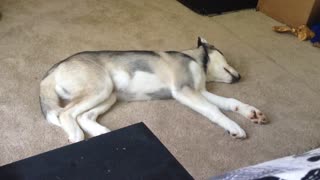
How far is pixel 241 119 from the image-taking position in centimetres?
183

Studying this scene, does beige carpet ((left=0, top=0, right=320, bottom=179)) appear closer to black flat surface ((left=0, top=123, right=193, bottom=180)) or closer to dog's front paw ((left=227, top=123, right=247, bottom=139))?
dog's front paw ((left=227, top=123, right=247, bottom=139))

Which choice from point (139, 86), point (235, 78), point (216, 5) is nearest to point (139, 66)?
point (139, 86)

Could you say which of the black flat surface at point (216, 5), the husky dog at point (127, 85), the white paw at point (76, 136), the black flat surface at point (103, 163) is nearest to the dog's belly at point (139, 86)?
the husky dog at point (127, 85)

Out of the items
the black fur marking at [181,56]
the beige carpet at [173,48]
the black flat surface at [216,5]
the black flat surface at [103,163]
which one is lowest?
the beige carpet at [173,48]

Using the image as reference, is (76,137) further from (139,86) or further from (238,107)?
(238,107)

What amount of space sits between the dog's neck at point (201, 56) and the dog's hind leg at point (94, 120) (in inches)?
18.3

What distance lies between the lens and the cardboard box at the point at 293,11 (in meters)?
2.74

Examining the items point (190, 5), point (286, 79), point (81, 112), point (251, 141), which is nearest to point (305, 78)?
point (286, 79)

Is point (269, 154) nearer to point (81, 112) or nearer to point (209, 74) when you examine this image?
point (209, 74)

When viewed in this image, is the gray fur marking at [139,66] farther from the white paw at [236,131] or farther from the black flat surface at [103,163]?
the black flat surface at [103,163]

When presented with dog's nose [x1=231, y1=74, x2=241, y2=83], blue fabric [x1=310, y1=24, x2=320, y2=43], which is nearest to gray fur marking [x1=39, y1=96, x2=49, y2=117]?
dog's nose [x1=231, y1=74, x2=241, y2=83]

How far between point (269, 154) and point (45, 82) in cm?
100

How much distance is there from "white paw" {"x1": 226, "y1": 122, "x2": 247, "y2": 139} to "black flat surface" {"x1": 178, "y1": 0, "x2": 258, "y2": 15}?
55.5 inches

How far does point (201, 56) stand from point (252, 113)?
0.39 m
